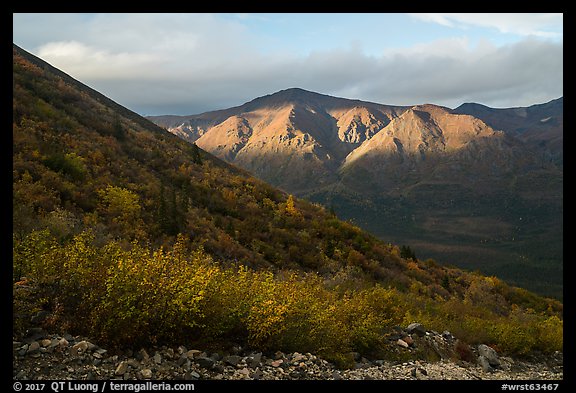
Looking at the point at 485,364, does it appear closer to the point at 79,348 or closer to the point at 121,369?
the point at 121,369

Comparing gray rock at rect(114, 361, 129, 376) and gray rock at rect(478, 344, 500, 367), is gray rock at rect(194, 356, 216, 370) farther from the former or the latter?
gray rock at rect(478, 344, 500, 367)

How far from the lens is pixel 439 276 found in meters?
31.4

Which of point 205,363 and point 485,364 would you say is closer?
point 205,363

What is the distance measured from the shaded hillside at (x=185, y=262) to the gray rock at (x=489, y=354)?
86 centimetres

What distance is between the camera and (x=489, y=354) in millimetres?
9781

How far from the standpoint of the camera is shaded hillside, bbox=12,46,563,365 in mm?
6703

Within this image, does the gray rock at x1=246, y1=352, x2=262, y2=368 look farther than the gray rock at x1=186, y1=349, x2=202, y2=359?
Yes

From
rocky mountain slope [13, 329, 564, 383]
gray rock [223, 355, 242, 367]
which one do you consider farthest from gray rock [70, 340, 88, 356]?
gray rock [223, 355, 242, 367]

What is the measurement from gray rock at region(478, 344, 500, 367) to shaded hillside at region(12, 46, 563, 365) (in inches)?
33.9

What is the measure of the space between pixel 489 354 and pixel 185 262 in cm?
810

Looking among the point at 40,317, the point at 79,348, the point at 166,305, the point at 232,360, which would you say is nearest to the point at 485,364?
the point at 232,360

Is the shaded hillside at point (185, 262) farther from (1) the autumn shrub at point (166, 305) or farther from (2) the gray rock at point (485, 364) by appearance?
(2) the gray rock at point (485, 364)
